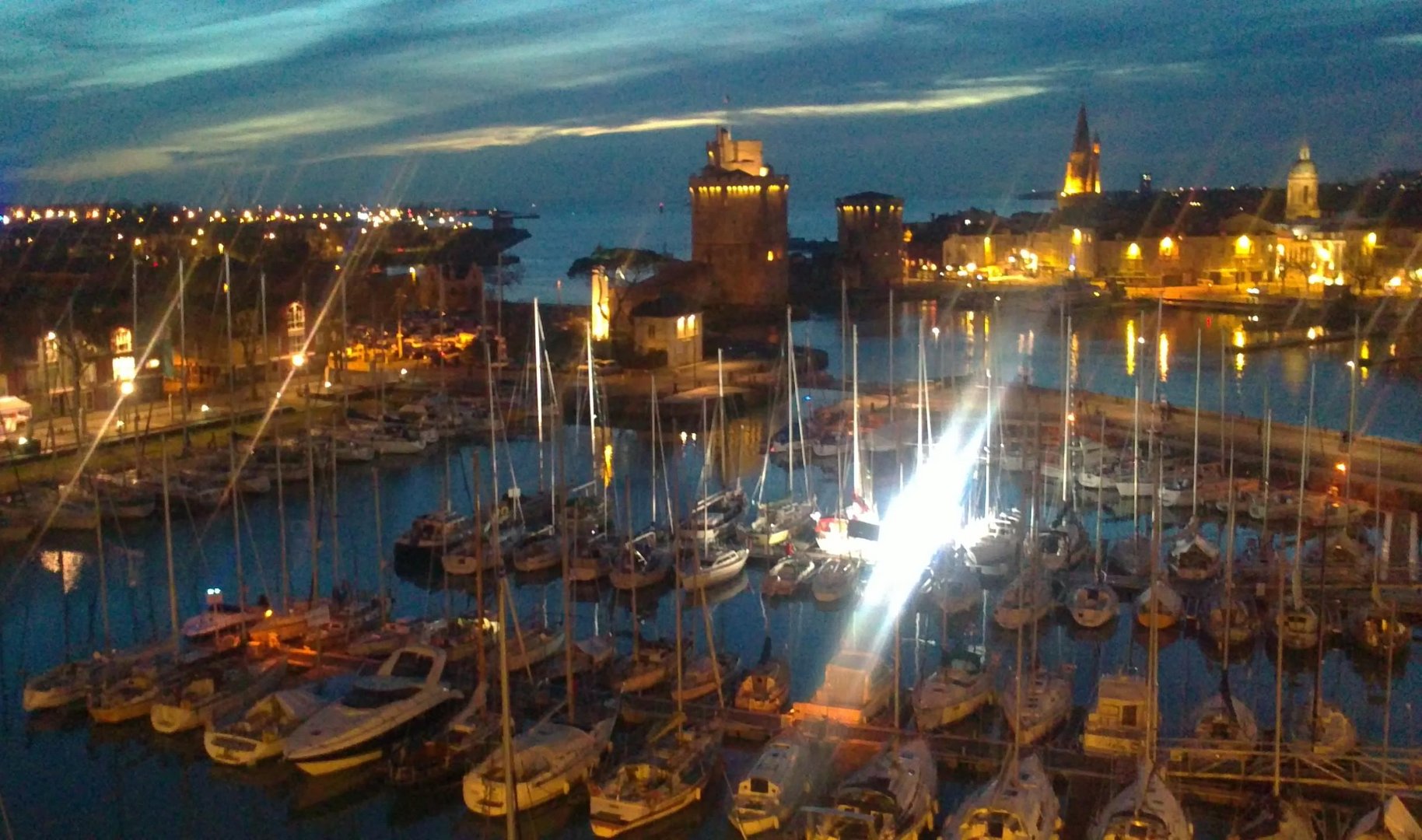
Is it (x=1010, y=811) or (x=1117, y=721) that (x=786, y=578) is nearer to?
(x=1117, y=721)

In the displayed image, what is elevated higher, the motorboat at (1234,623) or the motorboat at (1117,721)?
the motorboat at (1117,721)

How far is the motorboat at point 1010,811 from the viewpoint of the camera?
4930 millimetres

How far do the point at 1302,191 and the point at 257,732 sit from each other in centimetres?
4319

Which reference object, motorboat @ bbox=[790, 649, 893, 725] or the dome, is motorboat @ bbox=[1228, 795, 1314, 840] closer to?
motorboat @ bbox=[790, 649, 893, 725]

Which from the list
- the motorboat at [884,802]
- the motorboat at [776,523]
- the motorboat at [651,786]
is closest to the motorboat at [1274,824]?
the motorboat at [884,802]

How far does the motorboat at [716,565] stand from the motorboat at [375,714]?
2.63 metres

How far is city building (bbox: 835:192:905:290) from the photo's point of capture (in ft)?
129

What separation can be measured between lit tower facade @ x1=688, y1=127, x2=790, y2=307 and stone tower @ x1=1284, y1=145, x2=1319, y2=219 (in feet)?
67.7

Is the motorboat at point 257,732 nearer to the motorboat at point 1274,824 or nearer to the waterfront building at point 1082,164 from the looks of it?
the motorboat at point 1274,824

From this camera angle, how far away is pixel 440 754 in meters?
5.97

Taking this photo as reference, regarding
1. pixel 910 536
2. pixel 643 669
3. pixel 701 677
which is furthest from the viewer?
pixel 910 536

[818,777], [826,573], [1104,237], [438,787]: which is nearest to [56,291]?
[826,573]

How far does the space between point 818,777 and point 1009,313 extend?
3051 centimetres

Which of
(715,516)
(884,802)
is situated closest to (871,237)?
(715,516)
